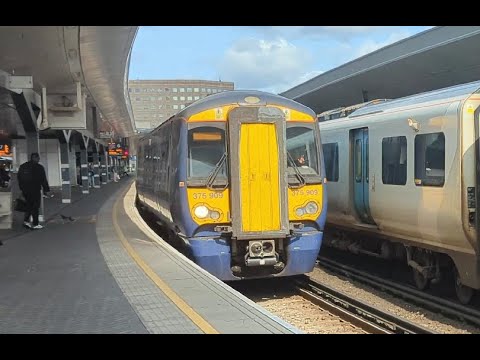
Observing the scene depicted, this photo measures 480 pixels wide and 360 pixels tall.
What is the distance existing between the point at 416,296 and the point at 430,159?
2193 mm

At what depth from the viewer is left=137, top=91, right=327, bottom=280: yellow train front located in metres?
8.60

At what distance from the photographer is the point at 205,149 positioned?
891cm

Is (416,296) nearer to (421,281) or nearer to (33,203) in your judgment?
(421,281)

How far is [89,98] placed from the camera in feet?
89.9

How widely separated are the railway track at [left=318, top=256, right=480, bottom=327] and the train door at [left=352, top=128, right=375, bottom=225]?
1088mm

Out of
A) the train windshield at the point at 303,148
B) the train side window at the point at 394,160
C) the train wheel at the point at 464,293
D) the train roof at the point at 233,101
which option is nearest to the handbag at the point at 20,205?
the train roof at the point at 233,101

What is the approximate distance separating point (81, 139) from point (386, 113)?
2495 centimetres

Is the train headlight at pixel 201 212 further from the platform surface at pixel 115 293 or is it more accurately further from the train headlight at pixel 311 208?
the train headlight at pixel 311 208

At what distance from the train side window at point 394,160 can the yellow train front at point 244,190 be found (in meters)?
1.35

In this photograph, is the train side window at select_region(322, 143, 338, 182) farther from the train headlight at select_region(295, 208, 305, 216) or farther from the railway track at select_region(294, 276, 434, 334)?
the train headlight at select_region(295, 208, 305, 216)

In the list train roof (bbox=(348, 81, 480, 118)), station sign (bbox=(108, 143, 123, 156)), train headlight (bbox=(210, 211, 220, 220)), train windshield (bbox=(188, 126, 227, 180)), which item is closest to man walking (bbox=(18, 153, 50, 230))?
train windshield (bbox=(188, 126, 227, 180))

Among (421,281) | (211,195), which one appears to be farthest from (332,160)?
(211,195)
